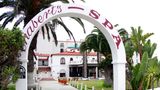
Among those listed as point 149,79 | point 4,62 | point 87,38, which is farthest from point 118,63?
point 87,38

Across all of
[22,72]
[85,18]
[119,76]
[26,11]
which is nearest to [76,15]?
[85,18]

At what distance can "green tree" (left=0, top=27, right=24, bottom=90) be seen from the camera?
14.4 m

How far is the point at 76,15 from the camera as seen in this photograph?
664 inches

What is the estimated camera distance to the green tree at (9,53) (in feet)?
47.3

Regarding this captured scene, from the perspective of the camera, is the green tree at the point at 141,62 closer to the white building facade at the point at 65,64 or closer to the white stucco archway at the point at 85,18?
the white stucco archway at the point at 85,18

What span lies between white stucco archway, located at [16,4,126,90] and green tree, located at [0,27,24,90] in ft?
2.59

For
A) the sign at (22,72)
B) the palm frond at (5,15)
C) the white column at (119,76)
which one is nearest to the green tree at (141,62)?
the white column at (119,76)

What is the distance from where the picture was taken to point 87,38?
39062 mm

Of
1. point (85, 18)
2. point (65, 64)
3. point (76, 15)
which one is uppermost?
point (65, 64)

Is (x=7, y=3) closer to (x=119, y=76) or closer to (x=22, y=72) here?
(x=22, y=72)

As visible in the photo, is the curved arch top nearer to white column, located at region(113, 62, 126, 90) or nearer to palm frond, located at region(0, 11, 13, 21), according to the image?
white column, located at region(113, 62, 126, 90)

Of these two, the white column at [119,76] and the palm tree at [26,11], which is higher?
the palm tree at [26,11]

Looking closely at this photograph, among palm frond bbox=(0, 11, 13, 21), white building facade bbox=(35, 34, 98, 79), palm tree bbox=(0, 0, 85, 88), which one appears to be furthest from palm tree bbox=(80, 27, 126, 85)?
white building facade bbox=(35, 34, 98, 79)

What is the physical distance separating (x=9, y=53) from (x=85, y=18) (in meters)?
4.18
